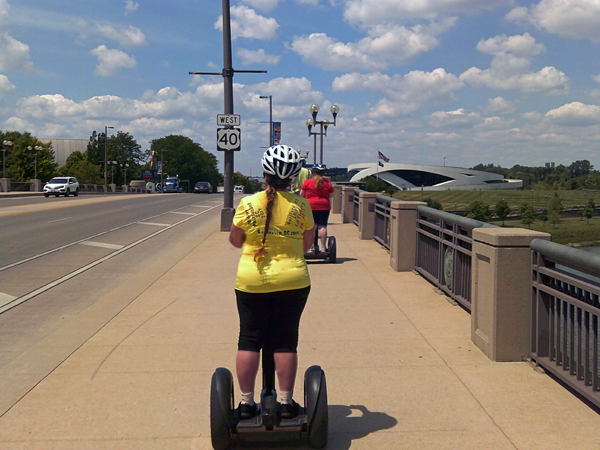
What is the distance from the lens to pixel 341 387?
16.0 ft

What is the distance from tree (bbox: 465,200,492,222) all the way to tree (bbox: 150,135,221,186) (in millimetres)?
146096

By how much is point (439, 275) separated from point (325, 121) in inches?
1050

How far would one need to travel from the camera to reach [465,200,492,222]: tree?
7.84m

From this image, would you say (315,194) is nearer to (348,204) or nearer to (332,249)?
(332,249)

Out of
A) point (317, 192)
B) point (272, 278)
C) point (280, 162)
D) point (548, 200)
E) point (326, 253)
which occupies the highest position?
point (280, 162)

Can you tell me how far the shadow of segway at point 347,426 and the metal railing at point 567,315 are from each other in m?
1.47

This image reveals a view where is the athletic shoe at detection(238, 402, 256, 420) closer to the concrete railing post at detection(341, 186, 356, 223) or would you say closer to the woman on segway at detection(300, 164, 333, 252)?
the woman on segway at detection(300, 164, 333, 252)

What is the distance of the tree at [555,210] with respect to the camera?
747 cm

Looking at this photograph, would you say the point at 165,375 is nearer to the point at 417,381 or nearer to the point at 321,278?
the point at 417,381

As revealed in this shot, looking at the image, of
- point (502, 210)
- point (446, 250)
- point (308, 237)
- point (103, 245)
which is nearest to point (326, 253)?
point (446, 250)

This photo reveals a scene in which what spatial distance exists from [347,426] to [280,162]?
185cm

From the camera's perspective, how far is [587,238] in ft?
21.7

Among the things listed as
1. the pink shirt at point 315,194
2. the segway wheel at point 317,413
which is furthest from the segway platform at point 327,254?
the segway wheel at point 317,413

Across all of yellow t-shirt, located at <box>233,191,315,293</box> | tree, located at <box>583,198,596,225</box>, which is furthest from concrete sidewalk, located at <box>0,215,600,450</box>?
tree, located at <box>583,198,596,225</box>
